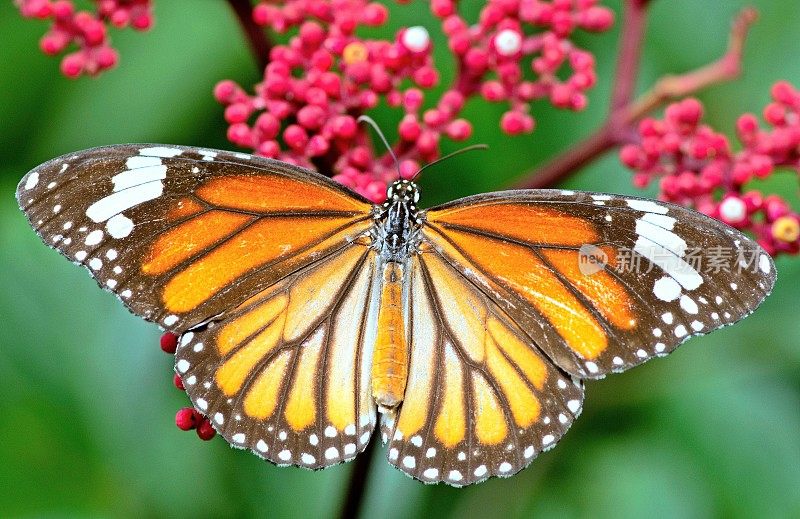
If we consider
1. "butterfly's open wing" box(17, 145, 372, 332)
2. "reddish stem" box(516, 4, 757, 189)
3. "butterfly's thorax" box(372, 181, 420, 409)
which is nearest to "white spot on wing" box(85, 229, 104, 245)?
"butterfly's open wing" box(17, 145, 372, 332)

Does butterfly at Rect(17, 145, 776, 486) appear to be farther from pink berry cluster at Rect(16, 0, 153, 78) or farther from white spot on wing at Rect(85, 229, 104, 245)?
pink berry cluster at Rect(16, 0, 153, 78)

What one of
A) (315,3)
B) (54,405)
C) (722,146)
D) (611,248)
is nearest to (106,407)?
Answer: (54,405)

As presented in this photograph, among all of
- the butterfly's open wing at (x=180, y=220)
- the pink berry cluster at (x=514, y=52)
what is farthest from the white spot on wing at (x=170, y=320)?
the pink berry cluster at (x=514, y=52)

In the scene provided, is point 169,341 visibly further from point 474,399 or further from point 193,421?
point 474,399

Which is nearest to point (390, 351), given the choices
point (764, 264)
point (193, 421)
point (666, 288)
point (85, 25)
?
point (193, 421)

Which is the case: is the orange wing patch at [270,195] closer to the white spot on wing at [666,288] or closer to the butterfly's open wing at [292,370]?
the butterfly's open wing at [292,370]

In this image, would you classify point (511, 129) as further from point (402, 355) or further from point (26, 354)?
point (26, 354)
